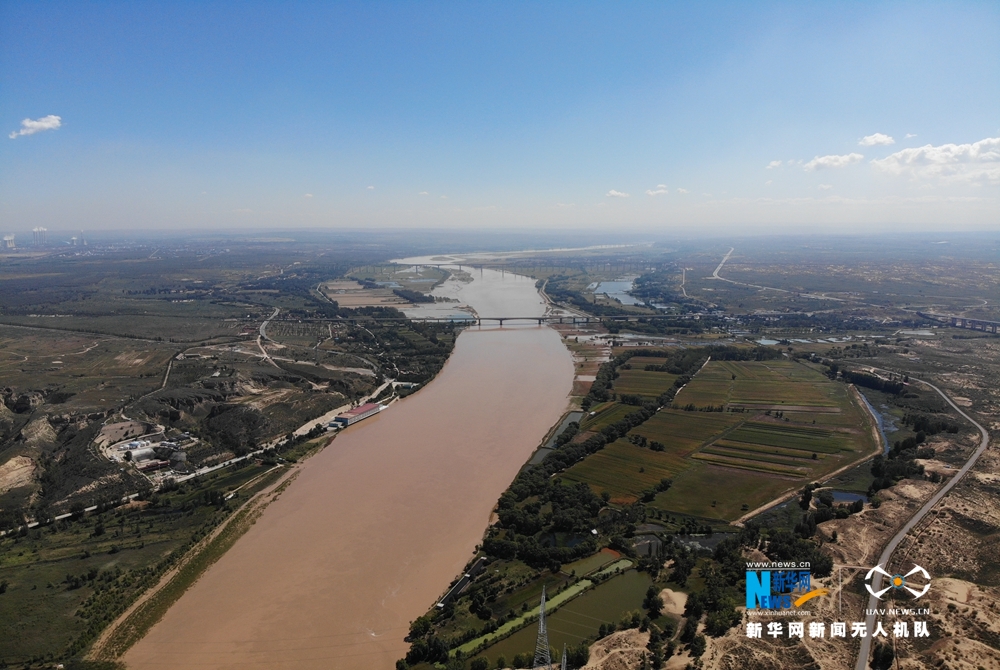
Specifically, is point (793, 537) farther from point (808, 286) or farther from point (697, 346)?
point (808, 286)

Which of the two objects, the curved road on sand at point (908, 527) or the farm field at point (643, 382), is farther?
the farm field at point (643, 382)

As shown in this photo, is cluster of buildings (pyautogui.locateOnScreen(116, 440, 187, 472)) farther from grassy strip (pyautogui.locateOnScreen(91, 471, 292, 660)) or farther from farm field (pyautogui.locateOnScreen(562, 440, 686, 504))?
farm field (pyautogui.locateOnScreen(562, 440, 686, 504))

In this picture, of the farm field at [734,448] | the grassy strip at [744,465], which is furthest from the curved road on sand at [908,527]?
the grassy strip at [744,465]

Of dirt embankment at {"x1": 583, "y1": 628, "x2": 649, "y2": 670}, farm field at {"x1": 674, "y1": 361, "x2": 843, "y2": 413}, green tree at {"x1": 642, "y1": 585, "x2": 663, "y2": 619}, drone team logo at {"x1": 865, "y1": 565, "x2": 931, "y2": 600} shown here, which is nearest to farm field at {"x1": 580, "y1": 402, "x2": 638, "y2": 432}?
farm field at {"x1": 674, "y1": 361, "x2": 843, "y2": 413}

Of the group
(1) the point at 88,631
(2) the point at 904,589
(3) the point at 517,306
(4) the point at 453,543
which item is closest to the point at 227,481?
(1) the point at 88,631

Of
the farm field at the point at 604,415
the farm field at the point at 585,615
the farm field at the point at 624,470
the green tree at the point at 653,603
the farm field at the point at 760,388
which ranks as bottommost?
the farm field at the point at 585,615

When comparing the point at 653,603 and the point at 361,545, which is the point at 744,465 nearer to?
the point at 653,603

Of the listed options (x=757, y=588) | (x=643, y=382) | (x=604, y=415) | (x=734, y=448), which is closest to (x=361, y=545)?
(x=757, y=588)

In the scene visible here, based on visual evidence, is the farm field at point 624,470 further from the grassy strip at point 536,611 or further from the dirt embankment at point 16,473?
the dirt embankment at point 16,473
